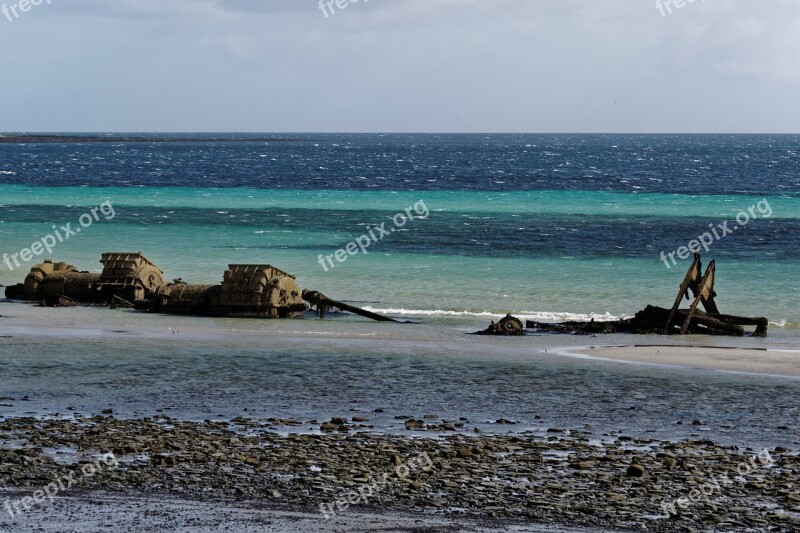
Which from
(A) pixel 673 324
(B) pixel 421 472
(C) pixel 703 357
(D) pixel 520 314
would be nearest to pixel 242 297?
(D) pixel 520 314

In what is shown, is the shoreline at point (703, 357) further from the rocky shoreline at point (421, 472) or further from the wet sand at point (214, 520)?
the wet sand at point (214, 520)

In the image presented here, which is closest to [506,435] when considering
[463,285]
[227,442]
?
[227,442]

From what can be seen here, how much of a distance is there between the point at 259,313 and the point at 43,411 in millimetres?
13962

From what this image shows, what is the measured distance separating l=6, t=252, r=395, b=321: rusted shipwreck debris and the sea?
78cm

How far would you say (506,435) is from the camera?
18562 millimetres

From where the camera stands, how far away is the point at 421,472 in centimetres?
1606

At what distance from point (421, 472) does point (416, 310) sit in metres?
19.7

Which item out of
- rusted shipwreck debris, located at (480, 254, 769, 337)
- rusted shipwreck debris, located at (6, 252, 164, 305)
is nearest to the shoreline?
rusted shipwreck debris, located at (480, 254, 769, 337)

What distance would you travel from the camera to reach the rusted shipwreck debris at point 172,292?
3384 cm

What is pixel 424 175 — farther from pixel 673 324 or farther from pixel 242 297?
pixel 673 324

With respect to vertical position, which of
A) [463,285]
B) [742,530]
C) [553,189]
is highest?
[553,189]

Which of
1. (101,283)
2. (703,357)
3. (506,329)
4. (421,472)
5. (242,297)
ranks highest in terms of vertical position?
(101,283)

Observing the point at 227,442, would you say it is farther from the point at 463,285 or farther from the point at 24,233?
the point at 24,233

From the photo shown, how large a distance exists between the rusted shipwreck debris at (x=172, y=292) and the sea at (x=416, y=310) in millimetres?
782
